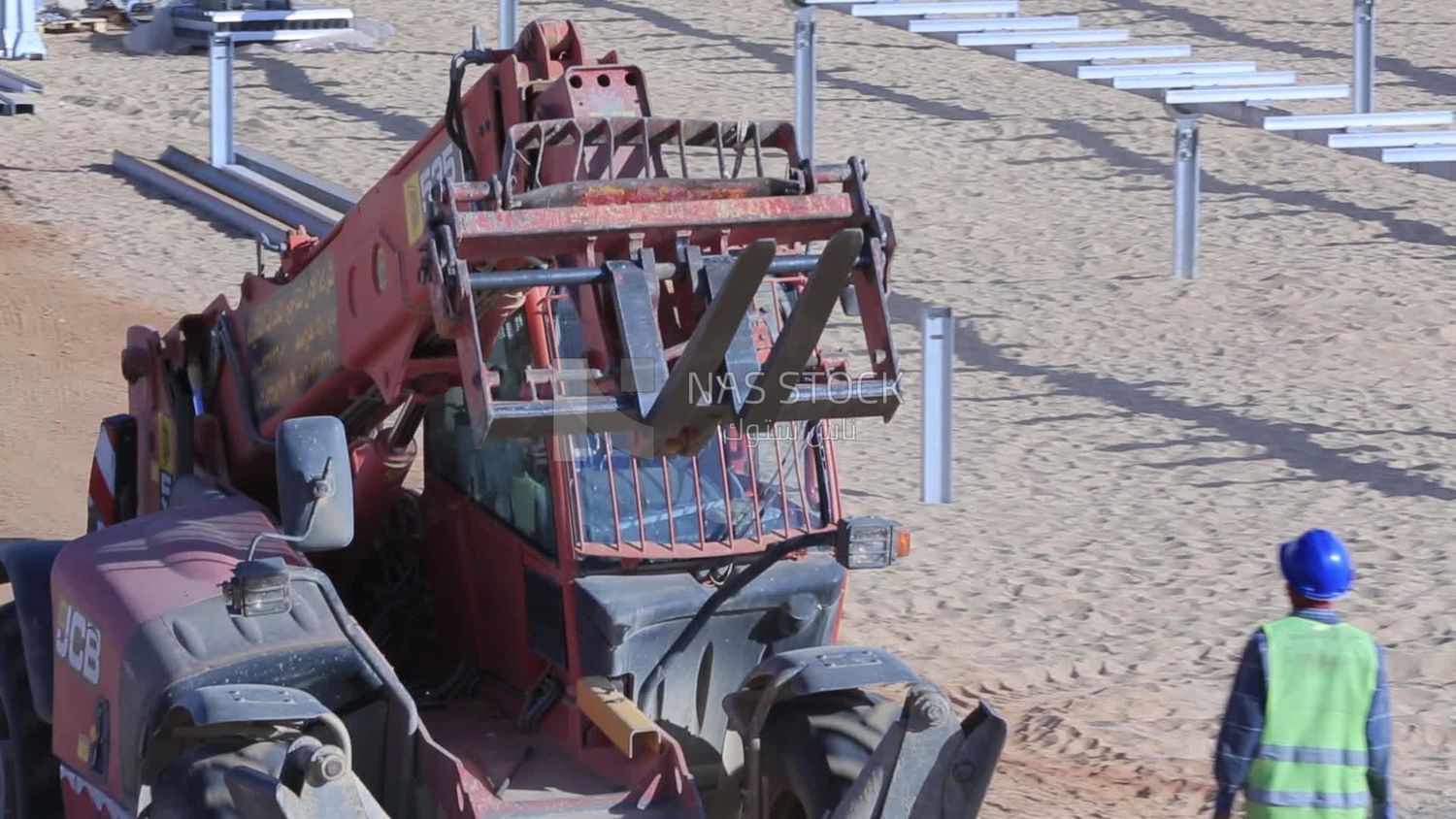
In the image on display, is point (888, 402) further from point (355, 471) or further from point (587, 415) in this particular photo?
point (355, 471)

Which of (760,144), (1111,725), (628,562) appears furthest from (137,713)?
(1111,725)

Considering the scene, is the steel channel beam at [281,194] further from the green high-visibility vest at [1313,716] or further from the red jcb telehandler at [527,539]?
the green high-visibility vest at [1313,716]

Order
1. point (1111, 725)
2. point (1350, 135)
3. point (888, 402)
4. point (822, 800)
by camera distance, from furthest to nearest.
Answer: point (1350, 135) < point (1111, 725) < point (822, 800) < point (888, 402)

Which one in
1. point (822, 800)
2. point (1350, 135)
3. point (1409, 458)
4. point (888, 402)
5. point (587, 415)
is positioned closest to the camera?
point (587, 415)

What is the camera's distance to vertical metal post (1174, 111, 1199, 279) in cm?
1512

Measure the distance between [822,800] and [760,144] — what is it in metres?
1.91

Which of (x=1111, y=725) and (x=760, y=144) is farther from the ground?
(x=760, y=144)

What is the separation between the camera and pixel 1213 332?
14336 mm

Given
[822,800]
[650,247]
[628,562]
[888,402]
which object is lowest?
[822,800]

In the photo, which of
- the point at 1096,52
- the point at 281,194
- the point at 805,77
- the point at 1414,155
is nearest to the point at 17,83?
the point at 281,194

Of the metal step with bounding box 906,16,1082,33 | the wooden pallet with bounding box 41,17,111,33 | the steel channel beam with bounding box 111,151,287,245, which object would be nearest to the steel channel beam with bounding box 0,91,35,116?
the steel channel beam with bounding box 111,151,287,245

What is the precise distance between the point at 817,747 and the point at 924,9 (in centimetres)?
1255

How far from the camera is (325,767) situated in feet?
17.9

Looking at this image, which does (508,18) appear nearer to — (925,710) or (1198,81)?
(1198,81)
